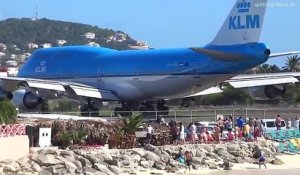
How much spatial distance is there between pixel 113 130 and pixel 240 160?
590 cm

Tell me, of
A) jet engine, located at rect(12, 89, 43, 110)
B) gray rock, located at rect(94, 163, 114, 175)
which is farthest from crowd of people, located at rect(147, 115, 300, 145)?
jet engine, located at rect(12, 89, 43, 110)

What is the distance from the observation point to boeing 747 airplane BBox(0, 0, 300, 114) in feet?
151

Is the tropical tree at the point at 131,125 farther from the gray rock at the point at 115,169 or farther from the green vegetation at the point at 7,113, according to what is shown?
the green vegetation at the point at 7,113

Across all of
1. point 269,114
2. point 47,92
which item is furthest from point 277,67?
point 47,92

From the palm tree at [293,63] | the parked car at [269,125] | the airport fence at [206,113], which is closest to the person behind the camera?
the parked car at [269,125]

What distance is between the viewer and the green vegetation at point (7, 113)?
1211 inches

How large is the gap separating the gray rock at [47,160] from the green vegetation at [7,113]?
9.31ft

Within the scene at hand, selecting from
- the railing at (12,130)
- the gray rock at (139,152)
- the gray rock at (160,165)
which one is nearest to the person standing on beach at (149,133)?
the gray rock at (139,152)

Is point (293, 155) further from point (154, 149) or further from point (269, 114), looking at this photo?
point (269, 114)

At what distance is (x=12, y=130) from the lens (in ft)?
94.9

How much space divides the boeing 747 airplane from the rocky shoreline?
9.64 meters

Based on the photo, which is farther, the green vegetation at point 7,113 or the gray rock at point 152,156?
the gray rock at point 152,156

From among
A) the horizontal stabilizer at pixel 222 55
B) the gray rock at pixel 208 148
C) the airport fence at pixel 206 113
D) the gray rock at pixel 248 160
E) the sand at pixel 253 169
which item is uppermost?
the horizontal stabilizer at pixel 222 55

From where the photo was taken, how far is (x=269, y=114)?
5028 centimetres
